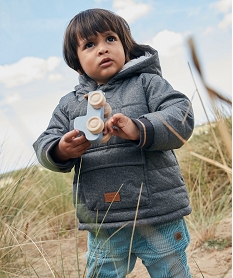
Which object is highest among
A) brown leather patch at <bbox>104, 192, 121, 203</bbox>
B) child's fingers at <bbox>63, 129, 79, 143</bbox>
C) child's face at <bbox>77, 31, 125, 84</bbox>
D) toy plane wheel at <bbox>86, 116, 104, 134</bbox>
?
child's face at <bbox>77, 31, 125, 84</bbox>

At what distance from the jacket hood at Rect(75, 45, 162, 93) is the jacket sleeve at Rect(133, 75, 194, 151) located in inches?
3.0

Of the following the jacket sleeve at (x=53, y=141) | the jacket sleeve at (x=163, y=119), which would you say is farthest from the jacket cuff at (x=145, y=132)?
the jacket sleeve at (x=53, y=141)

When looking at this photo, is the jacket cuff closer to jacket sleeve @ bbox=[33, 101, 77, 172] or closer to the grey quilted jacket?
the grey quilted jacket

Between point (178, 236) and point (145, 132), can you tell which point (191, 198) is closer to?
point (178, 236)

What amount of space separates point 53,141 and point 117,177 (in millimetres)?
223

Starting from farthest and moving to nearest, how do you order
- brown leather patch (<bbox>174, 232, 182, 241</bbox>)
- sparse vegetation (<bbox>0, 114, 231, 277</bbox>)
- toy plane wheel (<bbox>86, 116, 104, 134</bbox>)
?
sparse vegetation (<bbox>0, 114, 231, 277</bbox>) < brown leather patch (<bbox>174, 232, 182, 241</bbox>) < toy plane wheel (<bbox>86, 116, 104, 134</bbox>)

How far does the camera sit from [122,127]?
3.40ft

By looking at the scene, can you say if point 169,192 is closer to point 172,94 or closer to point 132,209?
point 132,209

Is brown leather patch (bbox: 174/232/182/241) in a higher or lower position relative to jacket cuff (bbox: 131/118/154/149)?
lower

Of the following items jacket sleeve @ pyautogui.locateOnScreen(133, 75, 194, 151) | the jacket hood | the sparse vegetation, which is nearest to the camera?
jacket sleeve @ pyautogui.locateOnScreen(133, 75, 194, 151)

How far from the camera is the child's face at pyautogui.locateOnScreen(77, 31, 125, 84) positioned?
1.26 m

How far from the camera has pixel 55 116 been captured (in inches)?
54.8

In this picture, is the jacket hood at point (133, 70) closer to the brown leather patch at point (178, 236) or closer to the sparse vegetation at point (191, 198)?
the brown leather patch at point (178, 236)

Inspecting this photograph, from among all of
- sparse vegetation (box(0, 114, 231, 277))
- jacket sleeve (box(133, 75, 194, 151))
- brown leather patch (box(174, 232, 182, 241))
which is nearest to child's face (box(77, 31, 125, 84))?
jacket sleeve (box(133, 75, 194, 151))
